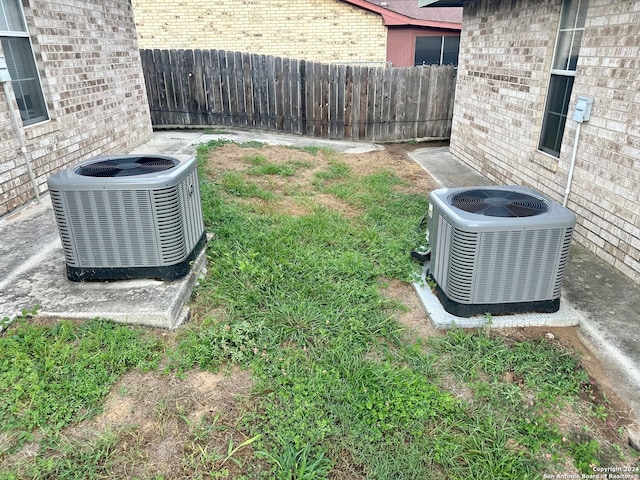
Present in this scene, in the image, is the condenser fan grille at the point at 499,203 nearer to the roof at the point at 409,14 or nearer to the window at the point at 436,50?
the roof at the point at 409,14

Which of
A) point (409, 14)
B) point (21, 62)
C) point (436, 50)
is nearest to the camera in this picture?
point (21, 62)

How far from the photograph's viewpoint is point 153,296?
3580 mm

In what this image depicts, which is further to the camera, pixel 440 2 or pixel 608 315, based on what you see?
pixel 440 2

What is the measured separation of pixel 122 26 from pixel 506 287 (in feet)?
27.4

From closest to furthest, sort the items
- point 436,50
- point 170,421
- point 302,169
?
point 170,421 → point 302,169 → point 436,50

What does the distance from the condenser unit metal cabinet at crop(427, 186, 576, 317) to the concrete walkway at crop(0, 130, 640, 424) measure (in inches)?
18.7

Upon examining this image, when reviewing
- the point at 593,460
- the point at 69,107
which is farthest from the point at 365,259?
the point at 69,107

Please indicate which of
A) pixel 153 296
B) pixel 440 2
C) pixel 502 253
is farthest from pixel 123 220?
pixel 440 2

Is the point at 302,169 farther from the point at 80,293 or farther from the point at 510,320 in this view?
the point at 510,320

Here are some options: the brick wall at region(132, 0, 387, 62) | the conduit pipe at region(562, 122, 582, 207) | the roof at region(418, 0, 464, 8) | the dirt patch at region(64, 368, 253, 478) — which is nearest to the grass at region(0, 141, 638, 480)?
the dirt patch at region(64, 368, 253, 478)

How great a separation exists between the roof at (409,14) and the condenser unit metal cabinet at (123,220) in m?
12.7

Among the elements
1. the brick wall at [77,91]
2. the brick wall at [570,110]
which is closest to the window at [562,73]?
the brick wall at [570,110]

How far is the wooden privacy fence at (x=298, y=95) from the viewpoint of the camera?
11.0 metres

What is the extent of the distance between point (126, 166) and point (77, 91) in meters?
3.74
